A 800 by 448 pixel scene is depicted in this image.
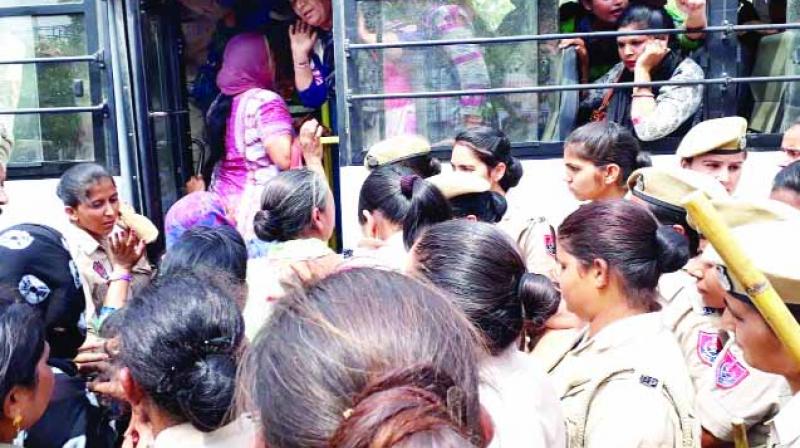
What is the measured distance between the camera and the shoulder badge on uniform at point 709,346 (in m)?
2.20

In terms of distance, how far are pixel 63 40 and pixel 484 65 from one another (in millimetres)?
1940

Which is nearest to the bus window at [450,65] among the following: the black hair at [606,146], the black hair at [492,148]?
the black hair at [492,148]

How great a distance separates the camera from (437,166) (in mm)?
3488

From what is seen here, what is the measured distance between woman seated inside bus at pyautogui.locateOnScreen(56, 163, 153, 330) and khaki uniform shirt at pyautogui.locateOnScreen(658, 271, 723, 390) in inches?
71.7

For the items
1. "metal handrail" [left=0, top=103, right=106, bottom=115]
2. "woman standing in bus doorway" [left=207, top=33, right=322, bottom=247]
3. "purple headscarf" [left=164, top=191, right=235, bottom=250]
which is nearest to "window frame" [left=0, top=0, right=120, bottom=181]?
"metal handrail" [left=0, top=103, right=106, bottom=115]

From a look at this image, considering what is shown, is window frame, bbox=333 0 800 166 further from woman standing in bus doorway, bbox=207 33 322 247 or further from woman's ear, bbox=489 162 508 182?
woman standing in bus doorway, bbox=207 33 322 247

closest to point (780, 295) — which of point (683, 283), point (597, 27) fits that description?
point (683, 283)

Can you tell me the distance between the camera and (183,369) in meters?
1.50

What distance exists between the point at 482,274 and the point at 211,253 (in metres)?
0.98

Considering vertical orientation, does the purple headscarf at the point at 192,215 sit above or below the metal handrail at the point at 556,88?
below

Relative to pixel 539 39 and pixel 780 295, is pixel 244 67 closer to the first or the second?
pixel 539 39

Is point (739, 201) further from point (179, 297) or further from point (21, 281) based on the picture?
Result: point (21, 281)

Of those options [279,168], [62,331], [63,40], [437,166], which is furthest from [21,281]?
[279,168]

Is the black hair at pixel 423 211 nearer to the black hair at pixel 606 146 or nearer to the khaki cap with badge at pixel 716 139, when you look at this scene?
the black hair at pixel 606 146
